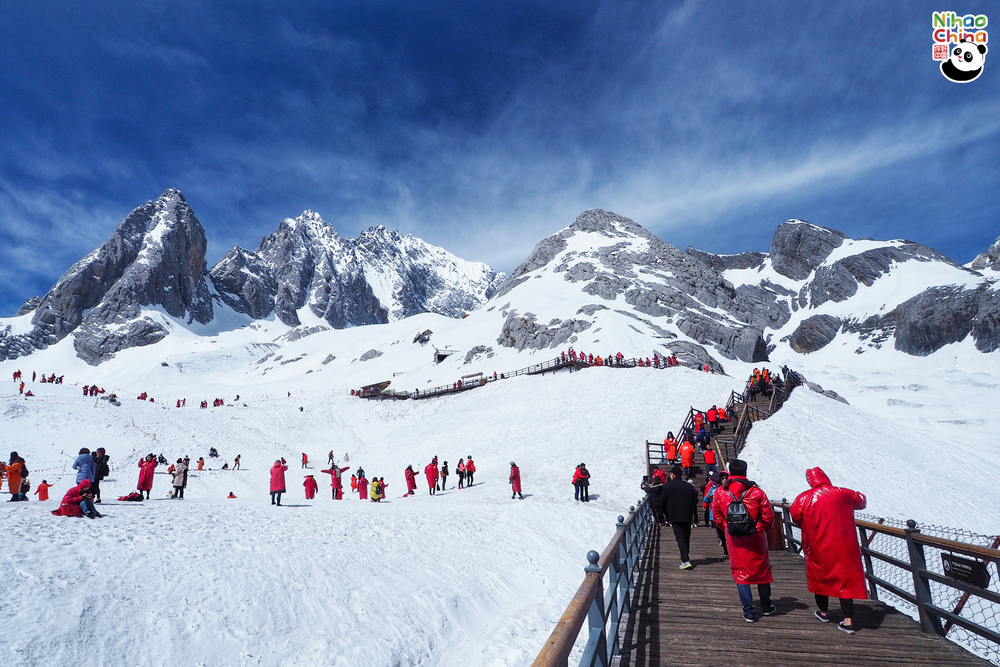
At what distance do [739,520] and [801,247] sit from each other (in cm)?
15871

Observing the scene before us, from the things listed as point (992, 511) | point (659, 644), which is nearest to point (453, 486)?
point (659, 644)

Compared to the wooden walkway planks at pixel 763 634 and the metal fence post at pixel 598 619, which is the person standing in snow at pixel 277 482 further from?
the metal fence post at pixel 598 619

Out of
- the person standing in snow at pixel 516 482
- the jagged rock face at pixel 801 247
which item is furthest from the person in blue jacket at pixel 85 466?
the jagged rock face at pixel 801 247

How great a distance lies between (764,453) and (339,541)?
16.8 m

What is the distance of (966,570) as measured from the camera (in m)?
4.64

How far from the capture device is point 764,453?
1939 centimetres

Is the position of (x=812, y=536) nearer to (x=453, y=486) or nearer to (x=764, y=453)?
(x=764, y=453)

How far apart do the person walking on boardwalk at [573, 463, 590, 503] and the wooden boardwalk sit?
1018cm

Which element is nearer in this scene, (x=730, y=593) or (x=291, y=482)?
(x=730, y=593)

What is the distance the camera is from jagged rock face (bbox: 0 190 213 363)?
130 meters

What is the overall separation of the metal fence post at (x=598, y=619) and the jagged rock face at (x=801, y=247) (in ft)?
508

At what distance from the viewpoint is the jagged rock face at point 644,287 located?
63719mm

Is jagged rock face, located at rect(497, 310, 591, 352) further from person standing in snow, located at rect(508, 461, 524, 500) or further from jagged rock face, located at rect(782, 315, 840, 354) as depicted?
jagged rock face, located at rect(782, 315, 840, 354)

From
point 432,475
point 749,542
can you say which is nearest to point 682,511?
point 749,542
